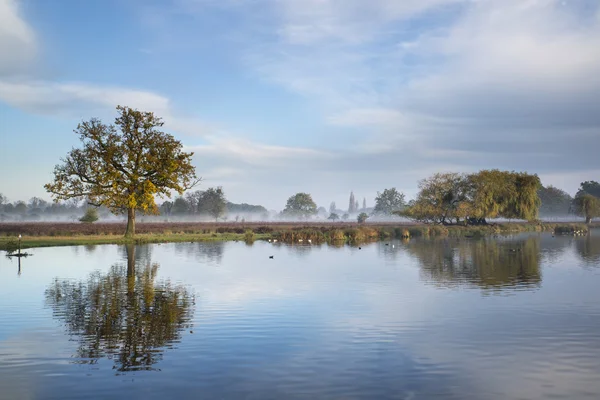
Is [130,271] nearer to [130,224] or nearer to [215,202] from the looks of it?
[130,224]

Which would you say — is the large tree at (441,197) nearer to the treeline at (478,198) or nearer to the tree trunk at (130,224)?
the treeline at (478,198)

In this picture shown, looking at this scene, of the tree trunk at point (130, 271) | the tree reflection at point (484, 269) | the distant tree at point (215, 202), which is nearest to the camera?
the tree trunk at point (130, 271)

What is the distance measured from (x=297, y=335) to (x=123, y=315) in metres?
7.02

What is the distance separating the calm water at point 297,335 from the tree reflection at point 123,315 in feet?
0.22

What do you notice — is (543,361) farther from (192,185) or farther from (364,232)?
(364,232)

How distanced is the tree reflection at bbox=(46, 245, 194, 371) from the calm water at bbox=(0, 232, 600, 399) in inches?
2.7

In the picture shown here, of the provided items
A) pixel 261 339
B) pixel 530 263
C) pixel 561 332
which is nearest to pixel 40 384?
pixel 261 339

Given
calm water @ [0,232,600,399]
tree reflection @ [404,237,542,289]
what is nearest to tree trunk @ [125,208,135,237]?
calm water @ [0,232,600,399]

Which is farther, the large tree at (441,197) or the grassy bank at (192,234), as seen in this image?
the large tree at (441,197)

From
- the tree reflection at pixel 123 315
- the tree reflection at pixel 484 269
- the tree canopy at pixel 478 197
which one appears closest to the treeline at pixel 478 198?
the tree canopy at pixel 478 197

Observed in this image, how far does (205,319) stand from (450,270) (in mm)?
21951

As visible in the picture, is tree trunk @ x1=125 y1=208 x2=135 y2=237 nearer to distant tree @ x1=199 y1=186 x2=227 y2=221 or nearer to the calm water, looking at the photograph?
the calm water

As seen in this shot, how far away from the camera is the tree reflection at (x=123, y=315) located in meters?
15.0

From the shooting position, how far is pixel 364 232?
78938mm
